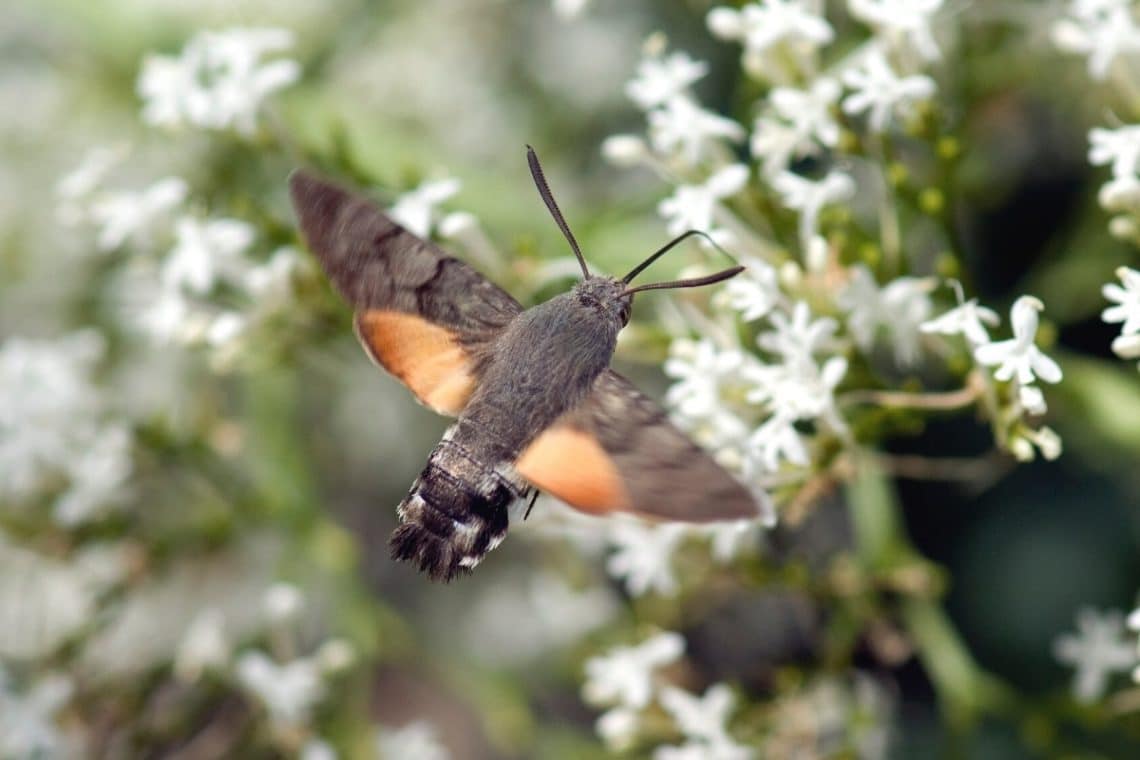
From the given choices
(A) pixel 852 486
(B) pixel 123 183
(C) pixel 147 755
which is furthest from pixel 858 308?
(B) pixel 123 183

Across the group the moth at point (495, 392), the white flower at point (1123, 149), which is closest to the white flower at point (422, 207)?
the moth at point (495, 392)

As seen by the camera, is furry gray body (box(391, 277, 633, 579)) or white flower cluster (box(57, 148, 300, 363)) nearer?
furry gray body (box(391, 277, 633, 579))

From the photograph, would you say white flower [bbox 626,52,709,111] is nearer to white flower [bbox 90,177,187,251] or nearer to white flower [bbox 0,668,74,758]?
white flower [bbox 90,177,187,251]

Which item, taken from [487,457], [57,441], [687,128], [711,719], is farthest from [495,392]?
[57,441]

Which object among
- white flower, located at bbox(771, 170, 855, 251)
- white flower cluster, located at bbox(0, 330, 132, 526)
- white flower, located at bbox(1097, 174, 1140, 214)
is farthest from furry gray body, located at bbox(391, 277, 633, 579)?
white flower cluster, located at bbox(0, 330, 132, 526)

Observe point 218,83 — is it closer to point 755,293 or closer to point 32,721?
point 755,293

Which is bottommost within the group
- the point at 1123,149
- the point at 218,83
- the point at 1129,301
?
the point at 1129,301
